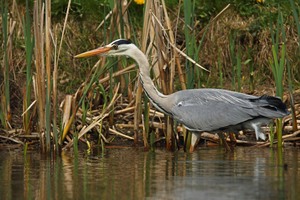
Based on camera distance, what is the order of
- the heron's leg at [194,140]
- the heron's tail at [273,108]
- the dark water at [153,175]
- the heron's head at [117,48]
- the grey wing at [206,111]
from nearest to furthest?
the dark water at [153,175], the heron's tail at [273,108], the grey wing at [206,111], the heron's leg at [194,140], the heron's head at [117,48]

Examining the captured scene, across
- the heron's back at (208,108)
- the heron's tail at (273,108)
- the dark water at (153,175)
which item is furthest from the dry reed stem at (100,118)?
the heron's tail at (273,108)

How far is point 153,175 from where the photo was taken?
917 centimetres

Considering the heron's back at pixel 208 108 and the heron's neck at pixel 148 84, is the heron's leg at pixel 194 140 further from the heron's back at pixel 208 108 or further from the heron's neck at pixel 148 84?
the heron's neck at pixel 148 84

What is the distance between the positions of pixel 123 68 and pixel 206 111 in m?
1.88

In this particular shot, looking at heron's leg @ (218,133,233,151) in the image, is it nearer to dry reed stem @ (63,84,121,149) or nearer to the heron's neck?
the heron's neck

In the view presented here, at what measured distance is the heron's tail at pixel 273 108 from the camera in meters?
10.4

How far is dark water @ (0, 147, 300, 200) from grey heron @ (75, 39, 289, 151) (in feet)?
1.02

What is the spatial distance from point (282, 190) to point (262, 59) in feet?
20.3

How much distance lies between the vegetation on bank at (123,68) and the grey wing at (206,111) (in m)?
0.31

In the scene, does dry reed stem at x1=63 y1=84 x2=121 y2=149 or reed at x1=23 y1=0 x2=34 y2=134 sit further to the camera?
dry reed stem at x1=63 y1=84 x2=121 y2=149

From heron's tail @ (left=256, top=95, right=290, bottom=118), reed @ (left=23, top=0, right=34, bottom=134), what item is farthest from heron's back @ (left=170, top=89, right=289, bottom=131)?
reed @ (left=23, top=0, right=34, bottom=134)

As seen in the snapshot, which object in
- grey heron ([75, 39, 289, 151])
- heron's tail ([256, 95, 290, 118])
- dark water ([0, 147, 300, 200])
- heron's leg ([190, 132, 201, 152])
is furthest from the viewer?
heron's leg ([190, 132, 201, 152])

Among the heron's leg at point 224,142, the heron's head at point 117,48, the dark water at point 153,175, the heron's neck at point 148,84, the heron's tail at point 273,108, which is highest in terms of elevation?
the heron's head at point 117,48

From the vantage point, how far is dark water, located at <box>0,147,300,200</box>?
26.3 feet
